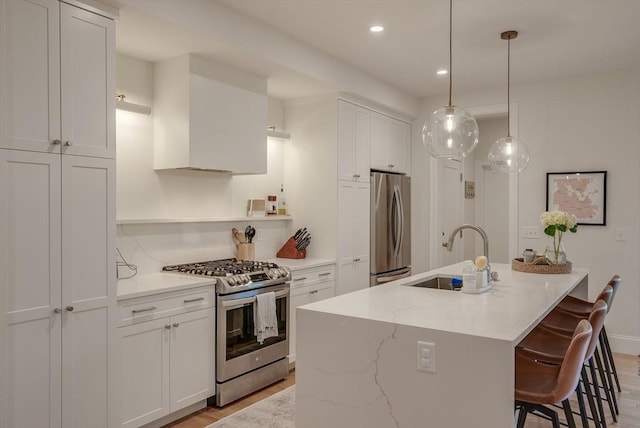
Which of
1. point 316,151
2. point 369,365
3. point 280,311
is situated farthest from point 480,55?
point 369,365

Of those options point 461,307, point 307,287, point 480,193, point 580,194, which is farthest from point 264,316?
point 480,193

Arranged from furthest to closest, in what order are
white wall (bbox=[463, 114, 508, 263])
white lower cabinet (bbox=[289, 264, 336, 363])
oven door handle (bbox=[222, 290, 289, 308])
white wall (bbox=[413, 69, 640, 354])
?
white wall (bbox=[463, 114, 508, 263]) < white wall (bbox=[413, 69, 640, 354]) < white lower cabinet (bbox=[289, 264, 336, 363]) < oven door handle (bbox=[222, 290, 289, 308])

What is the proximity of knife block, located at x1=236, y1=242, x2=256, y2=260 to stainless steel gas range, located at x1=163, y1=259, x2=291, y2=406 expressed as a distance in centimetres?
30

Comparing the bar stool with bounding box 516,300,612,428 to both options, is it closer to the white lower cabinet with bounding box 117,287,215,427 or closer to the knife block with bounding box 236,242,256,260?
the white lower cabinet with bounding box 117,287,215,427

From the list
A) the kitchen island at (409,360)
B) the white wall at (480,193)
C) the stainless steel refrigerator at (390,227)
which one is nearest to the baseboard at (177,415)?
the kitchen island at (409,360)

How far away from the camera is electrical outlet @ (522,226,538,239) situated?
5.07m

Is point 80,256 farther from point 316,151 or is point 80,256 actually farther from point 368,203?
point 368,203

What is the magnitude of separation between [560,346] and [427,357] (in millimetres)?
1245

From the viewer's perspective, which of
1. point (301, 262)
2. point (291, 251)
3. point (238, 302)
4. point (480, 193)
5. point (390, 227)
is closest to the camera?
point (238, 302)

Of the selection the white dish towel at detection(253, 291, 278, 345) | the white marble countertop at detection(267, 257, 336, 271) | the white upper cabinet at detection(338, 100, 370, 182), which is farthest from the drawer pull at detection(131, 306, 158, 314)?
the white upper cabinet at detection(338, 100, 370, 182)

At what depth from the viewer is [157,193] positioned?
141 inches

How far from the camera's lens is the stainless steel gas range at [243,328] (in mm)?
3242

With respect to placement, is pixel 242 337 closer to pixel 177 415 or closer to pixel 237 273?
pixel 237 273

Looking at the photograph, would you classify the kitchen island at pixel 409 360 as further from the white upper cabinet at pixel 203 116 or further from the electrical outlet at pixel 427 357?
the white upper cabinet at pixel 203 116
